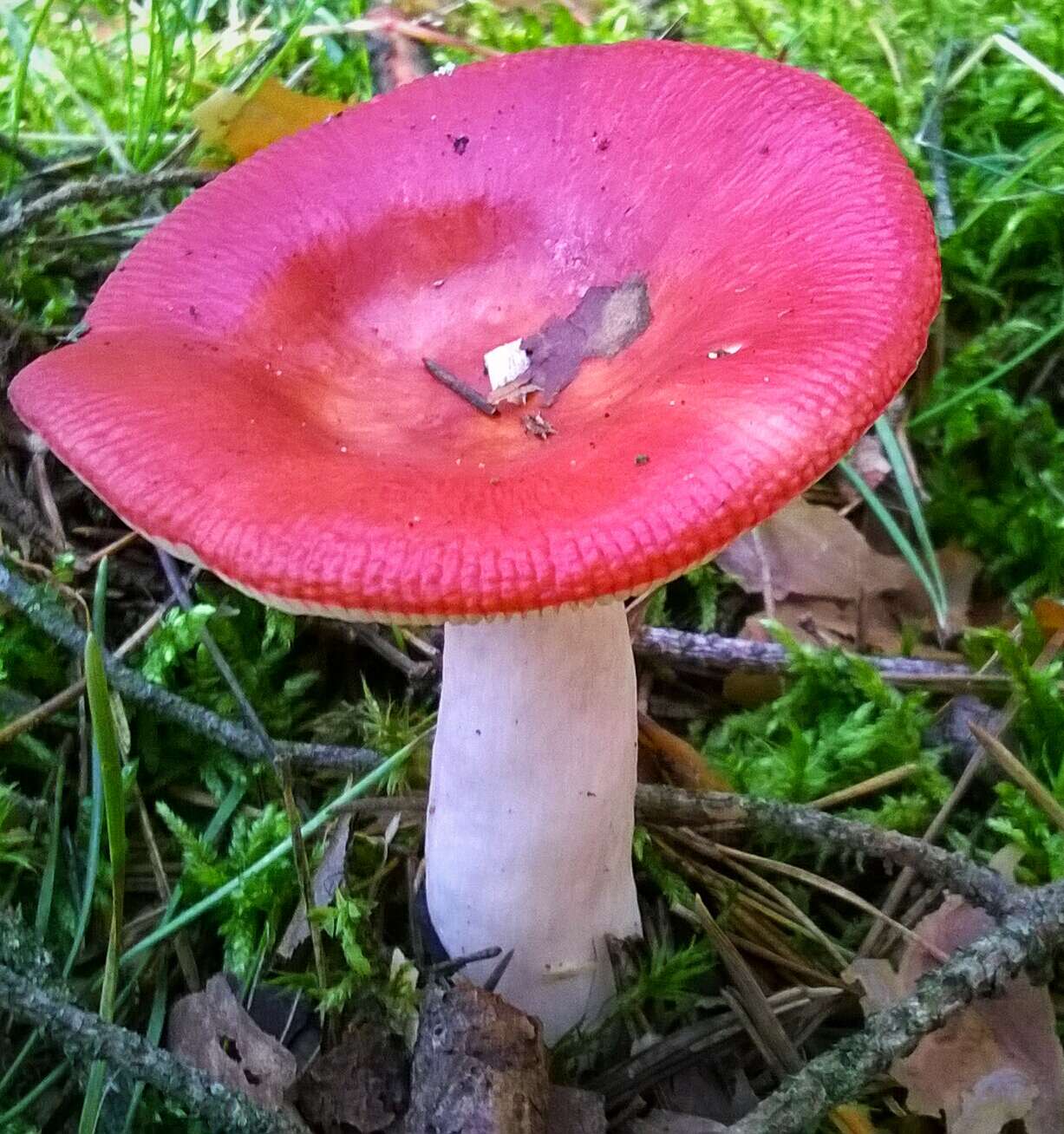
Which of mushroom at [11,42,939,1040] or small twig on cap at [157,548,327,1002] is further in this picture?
small twig on cap at [157,548,327,1002]

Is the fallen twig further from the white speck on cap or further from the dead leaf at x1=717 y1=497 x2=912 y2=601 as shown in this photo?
the dead leaf at x1=717 y1=497 x2=912 y2=601

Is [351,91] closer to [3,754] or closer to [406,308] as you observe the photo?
[406,308]

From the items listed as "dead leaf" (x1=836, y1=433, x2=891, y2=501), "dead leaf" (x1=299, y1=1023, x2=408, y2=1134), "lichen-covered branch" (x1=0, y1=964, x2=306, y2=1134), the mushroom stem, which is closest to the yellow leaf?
the mushroom stem

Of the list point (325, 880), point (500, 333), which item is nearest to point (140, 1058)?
point (325, 880)

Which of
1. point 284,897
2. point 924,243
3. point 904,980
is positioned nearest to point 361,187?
point 924,243

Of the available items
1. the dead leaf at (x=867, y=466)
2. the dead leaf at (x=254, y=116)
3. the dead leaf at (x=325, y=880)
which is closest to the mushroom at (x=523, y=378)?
the dead leaf at (x=325, y=880)

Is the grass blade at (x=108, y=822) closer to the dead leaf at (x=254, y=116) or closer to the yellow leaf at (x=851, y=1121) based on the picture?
the yellow leaf at (x=851, y=1121)
